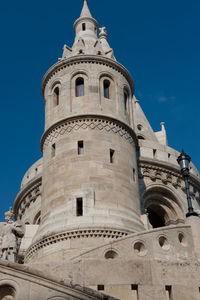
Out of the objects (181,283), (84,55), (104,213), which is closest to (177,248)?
(181,283)

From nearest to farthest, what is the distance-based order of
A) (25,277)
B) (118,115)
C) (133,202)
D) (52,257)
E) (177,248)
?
(25,277), (177,248), (52,257), (133,202), (118,115)

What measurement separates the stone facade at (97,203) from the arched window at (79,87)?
5 centimetres

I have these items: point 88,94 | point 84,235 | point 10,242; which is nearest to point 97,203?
point 84,235

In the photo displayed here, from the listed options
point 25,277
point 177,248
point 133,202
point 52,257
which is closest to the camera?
point 25,277

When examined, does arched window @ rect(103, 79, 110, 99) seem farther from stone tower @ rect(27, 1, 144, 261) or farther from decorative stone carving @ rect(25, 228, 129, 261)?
decorative stone carving @ rect(25, 228, 129, 261)

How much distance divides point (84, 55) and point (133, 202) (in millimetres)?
7413

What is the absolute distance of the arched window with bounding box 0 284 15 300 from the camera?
12.3 meters

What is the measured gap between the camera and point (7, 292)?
40.7 feet

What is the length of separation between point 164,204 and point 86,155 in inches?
306

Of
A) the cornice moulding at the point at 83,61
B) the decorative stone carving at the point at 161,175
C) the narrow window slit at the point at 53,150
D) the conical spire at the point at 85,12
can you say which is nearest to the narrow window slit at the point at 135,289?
the narrow window slit at the point at 53,150

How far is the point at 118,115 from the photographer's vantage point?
2333 centimetres

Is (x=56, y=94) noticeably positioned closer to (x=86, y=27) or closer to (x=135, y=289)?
(x=86, y=27)

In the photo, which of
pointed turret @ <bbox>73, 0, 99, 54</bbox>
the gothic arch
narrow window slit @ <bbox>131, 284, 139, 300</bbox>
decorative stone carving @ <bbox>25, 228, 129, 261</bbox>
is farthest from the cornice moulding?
narrow window slit @ <bbox>131, 284, 139, 300</bbox>

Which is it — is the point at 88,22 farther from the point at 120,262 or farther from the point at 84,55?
the point at 120,262
